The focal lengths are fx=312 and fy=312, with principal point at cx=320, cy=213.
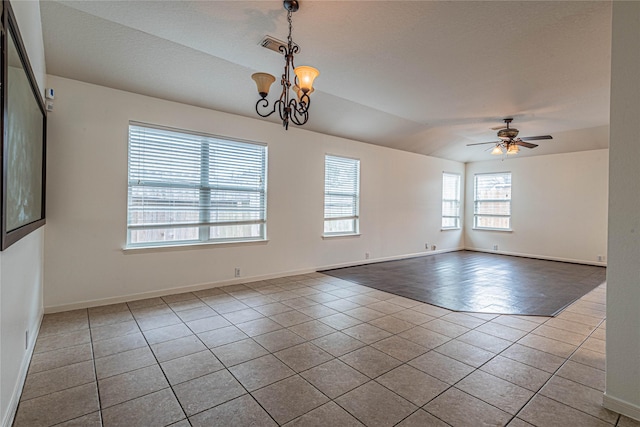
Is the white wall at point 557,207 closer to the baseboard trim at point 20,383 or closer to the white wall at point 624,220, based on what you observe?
the white wall at point 624,220

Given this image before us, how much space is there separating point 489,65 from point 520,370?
3013 millimetres

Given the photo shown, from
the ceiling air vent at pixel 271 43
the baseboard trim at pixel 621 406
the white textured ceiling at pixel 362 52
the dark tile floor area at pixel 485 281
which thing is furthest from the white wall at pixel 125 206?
the baseboard trim at pixel 621 406

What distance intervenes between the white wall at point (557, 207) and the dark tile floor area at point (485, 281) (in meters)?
0.49

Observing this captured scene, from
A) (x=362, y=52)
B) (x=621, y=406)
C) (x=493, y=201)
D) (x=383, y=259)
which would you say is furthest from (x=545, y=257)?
(x=362, y=52)

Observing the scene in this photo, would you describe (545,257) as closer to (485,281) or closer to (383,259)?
(485,281)

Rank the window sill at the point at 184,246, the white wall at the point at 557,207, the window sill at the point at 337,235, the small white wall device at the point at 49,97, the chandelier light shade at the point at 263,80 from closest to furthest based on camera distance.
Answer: the chandelier light shade at the point at 263,80 < the small white wall device at the point at 49,97 < the window sill at the point at 184,246 < the window sill at the point at 337,235 < the white wall at the point at 557,207

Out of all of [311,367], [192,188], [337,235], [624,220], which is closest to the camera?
[624,220]

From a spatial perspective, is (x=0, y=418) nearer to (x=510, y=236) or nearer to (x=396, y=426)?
(x=396, y=426)

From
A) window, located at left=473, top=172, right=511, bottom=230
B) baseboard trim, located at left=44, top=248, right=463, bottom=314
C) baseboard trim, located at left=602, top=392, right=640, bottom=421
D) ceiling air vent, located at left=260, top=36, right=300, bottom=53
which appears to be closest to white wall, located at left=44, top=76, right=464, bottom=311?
baseboard trim, located at left=44, top=248, right=463, bottom=314

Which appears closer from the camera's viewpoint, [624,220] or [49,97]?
[624,220]

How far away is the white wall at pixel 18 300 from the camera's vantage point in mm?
1610

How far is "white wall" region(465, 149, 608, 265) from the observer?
679cm

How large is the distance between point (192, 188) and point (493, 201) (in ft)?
25.6

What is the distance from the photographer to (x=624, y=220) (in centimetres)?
187
